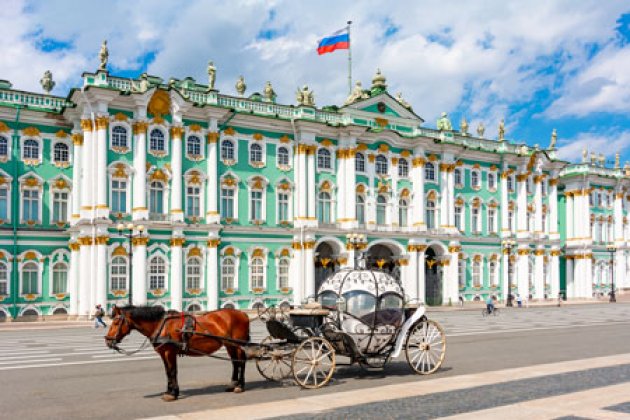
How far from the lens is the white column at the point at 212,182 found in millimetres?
44719

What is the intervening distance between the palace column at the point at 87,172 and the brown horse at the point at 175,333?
2921 centimetres

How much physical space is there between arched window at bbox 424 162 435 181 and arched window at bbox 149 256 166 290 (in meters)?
23.8

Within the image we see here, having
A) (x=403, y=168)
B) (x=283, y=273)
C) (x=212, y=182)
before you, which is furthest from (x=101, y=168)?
(x=403, y=168)

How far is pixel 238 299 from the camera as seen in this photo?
46062mm

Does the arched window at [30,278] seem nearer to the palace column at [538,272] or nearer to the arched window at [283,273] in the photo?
the arched window at [283,273]

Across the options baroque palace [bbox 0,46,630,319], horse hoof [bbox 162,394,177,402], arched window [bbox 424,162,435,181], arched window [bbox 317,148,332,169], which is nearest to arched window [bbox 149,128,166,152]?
baroque palace [bbox 0,46,630,319]

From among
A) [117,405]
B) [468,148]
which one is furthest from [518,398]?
[468,148]

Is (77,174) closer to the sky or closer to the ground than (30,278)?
closer to the sky

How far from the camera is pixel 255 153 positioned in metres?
47.7

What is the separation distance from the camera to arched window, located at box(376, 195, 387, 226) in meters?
52.9

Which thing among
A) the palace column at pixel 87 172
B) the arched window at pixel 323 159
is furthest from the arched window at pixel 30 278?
the arched window at pixel 323 159

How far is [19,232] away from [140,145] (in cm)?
890

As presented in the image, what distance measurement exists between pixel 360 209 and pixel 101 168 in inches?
791

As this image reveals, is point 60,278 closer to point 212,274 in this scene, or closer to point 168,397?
point 212,274
